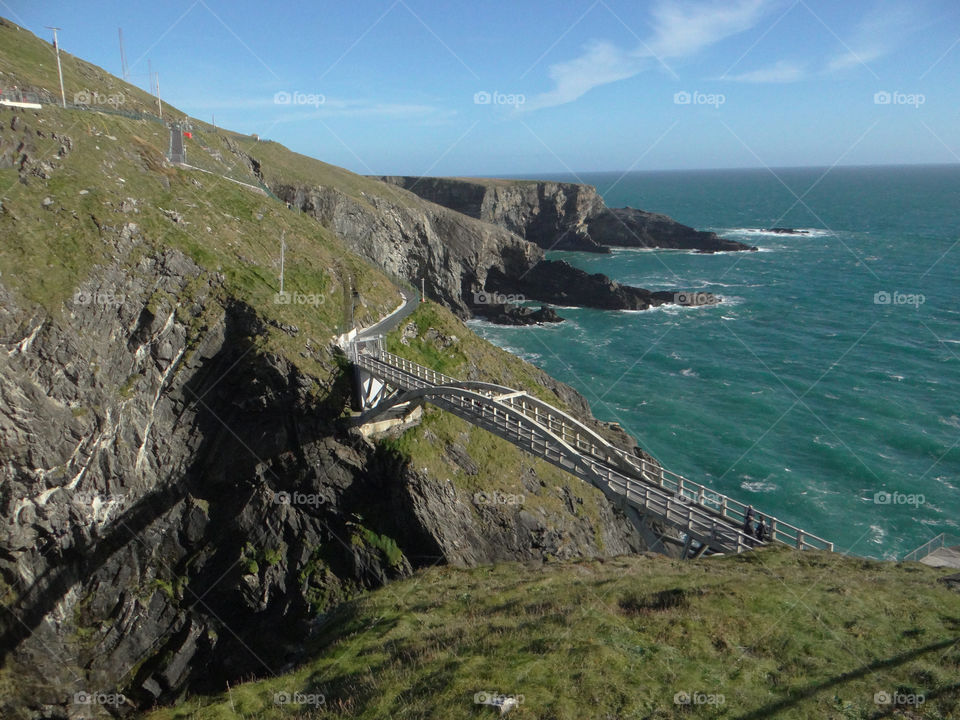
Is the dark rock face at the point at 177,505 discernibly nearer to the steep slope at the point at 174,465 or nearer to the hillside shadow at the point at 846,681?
the steep slope at the point at 174,465

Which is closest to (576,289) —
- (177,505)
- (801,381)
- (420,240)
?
(420,240)

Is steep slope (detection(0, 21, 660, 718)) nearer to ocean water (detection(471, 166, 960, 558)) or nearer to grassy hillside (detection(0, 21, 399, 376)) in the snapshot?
grassy hillside (detection(0, 21, 399, 376))

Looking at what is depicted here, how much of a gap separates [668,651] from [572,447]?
15.3 meters

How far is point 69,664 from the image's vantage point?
30078 millimetres

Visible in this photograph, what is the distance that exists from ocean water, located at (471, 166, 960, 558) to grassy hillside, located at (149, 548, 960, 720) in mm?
26401

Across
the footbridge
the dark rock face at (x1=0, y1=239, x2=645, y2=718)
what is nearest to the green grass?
the dark rock face at (x1=0, y1=239, x2=645, y2=718)

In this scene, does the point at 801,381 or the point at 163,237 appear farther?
the point at 801,381

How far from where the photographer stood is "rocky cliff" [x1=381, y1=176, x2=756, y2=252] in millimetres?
139875

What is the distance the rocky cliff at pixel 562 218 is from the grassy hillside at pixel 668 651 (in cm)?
12434

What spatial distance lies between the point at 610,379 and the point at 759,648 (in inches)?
2093

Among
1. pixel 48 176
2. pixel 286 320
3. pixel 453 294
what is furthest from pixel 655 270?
pixel 48 176

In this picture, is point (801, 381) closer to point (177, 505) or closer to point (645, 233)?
point (177, 505)

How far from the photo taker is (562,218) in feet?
479

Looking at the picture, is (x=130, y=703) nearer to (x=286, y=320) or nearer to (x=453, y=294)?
(x=286, y=320)
